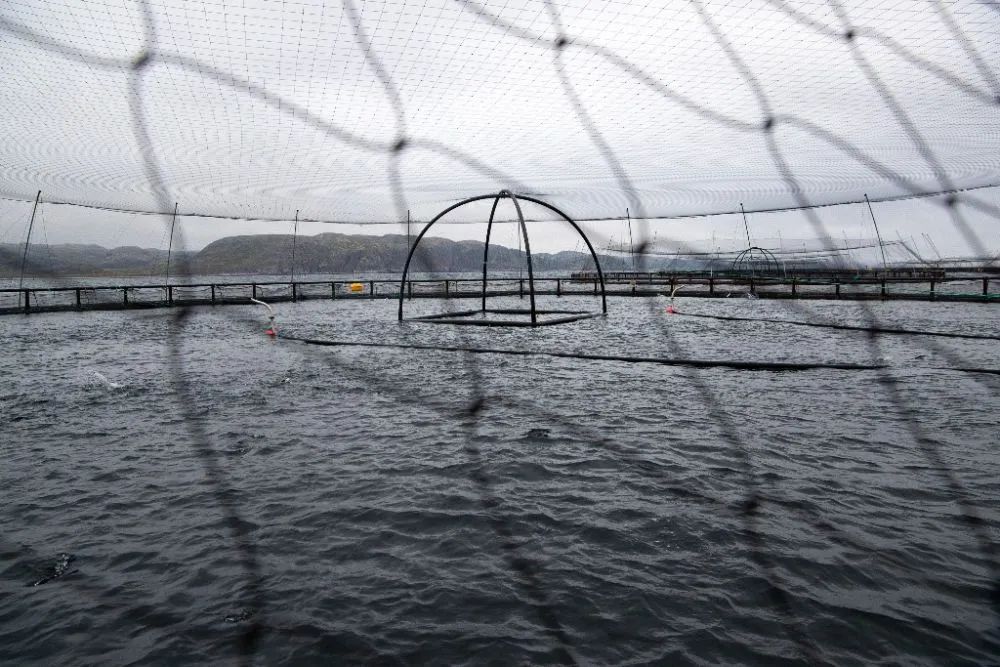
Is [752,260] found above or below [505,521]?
above

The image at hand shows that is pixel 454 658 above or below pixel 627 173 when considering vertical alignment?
below

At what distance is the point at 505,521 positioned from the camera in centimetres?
385

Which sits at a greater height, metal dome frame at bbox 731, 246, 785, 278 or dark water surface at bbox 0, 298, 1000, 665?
metal dome frame at bbox 731, 246, 785, 278

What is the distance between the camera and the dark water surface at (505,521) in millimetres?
2645

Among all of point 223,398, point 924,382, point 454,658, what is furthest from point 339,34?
point 924,382

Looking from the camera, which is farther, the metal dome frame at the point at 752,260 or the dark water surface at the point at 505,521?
the metal dome frame at the point at 752,260

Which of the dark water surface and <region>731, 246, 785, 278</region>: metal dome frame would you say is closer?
the dark water surface

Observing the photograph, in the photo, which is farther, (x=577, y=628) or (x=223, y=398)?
(x=223, y=398)

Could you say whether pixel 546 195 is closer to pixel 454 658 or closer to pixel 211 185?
pixel 211 185

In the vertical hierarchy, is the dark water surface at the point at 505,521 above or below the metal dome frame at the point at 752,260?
below

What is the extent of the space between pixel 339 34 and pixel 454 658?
23.9ft

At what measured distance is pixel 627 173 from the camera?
18.3m

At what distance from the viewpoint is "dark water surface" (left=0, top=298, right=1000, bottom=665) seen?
8.68 feet

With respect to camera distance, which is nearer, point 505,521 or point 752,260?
point 505,521
